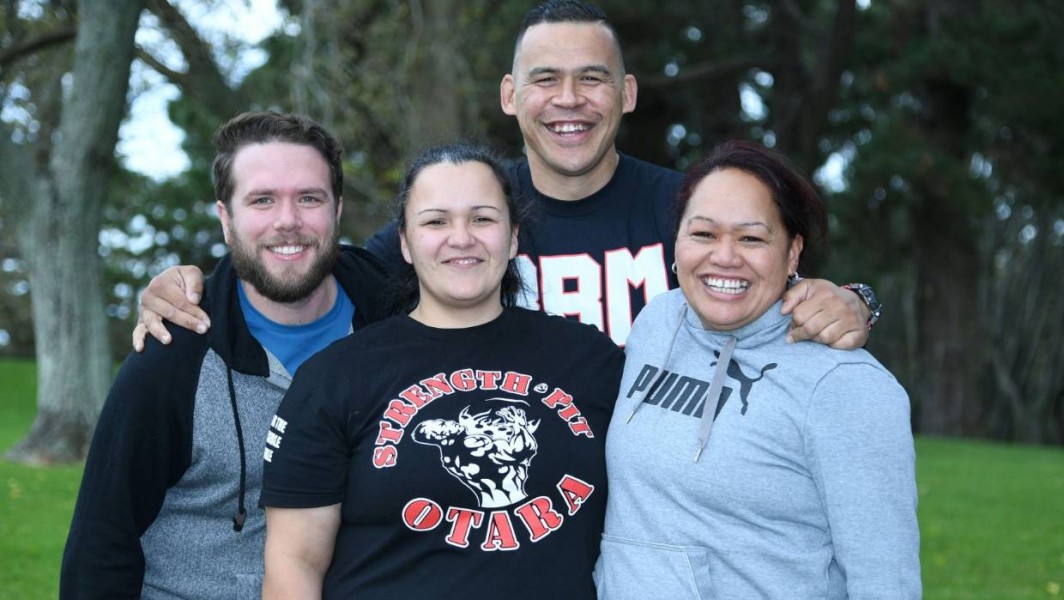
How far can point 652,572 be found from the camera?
2.68 m

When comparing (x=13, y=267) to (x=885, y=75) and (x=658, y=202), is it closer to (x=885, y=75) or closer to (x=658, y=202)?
(x=885, y=75)

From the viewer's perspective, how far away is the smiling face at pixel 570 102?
12.9ft

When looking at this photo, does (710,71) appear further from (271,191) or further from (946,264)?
(271,191)

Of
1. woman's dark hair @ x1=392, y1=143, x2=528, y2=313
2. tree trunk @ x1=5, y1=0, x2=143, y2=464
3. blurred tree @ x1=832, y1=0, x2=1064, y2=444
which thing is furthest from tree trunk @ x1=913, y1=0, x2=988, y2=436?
woman's dark hair @ x1=392, y1=143, x2=528, y2=313

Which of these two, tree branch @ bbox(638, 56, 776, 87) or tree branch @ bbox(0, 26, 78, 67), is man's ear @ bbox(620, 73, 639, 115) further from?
tree branch @ bbox(638, 56, 776, 87)

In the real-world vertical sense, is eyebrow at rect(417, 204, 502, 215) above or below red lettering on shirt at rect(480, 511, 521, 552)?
above

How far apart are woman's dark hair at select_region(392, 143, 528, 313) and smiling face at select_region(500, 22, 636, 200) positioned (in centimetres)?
66

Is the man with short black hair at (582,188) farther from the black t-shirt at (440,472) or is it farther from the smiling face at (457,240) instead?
the black t-shirt at (440,472)

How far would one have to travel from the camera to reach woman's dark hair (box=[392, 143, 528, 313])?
3.04 m

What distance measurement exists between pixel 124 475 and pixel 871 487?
1.93 meters

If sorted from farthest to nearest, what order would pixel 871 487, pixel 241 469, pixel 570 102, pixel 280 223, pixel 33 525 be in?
pixel 33 525
pixel 570 102
pixel 280 223
pixel 241 469
pixel 871 487

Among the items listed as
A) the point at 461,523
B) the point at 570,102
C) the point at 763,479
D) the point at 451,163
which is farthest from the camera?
the point at 570,102

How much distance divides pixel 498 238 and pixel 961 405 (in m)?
22.0

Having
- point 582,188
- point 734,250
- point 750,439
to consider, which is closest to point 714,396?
point 750,439
